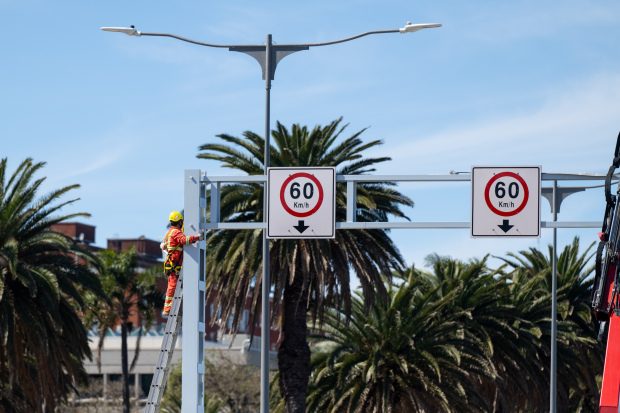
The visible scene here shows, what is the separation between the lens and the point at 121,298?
54.2 meters

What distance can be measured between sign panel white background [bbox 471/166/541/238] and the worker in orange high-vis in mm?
4653

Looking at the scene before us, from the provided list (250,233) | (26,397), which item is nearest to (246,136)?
(250,233)

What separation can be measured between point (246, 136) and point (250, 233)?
319 cm

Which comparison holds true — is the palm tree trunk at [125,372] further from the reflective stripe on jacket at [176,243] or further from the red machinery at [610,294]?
the red machinery at [610,294]

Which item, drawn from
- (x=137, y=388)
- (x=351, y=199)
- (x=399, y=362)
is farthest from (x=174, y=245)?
(x=137, y=388)

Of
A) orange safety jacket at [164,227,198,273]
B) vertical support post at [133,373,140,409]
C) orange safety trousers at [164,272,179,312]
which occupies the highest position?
orange safety jacket at [164,227,198,273]

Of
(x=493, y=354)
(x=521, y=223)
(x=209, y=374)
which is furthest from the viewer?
Answer: (x=209, y=374)

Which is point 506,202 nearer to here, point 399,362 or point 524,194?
point 524,194

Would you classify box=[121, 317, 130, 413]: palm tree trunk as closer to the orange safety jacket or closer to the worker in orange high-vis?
the worker in orange high-vis

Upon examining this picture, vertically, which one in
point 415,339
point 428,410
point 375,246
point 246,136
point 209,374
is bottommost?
point 209,374

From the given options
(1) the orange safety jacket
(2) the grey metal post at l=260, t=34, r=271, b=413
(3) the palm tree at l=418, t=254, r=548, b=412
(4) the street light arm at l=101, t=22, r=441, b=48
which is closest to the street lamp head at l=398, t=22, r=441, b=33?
(4) the street light arm at l=101, t=22, r=441, b=48

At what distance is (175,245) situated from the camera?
16203 mm

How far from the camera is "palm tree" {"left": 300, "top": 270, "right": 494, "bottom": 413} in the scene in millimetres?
31922

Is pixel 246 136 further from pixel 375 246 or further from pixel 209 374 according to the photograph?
pixel 209 374
